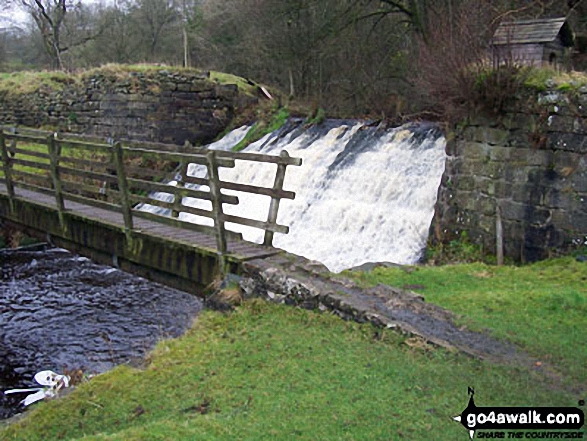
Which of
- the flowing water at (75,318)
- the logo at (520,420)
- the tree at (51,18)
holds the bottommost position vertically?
the flowing water at (75,318)

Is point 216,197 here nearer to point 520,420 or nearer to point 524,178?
point 520,420

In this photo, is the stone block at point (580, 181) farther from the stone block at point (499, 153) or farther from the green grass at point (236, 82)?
the green grass at point (236, 82)

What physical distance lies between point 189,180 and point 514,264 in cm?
475

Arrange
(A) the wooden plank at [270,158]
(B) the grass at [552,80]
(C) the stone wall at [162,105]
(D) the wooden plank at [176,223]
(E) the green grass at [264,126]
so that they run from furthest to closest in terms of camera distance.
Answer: (C) the stone wall at [162,105] < (E) the green grass at [264,126] < (B) the grass at [552,80] < (D) the wooden plank at [176,223] < (A) the wooden plank at [270,158]

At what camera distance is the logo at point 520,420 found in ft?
12.2

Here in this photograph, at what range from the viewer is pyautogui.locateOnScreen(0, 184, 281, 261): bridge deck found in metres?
7.02

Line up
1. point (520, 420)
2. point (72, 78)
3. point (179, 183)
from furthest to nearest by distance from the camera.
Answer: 1. point (72, 78)
2. point (179, 183)
3. point (520, 420)

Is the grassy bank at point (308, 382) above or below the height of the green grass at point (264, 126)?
below

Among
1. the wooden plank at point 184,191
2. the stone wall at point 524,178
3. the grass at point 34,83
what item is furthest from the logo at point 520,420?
the grass at point 34,83

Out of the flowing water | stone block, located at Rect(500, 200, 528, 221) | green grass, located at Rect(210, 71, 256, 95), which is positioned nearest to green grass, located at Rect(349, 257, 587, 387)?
stone block, located at Rect(500, 200, 528, 221)

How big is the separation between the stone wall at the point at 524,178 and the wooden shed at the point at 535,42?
1.13 meters

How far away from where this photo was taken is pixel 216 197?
22.0 feet

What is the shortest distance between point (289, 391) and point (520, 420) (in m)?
1.62

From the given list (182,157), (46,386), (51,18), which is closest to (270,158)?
(182,157)
